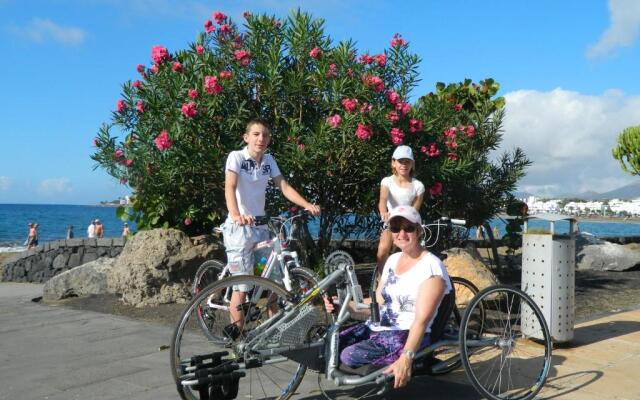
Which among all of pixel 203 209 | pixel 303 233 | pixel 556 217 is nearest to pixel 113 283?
pixel 203 209

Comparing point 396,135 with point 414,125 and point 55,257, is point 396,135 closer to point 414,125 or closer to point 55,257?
point 414,125

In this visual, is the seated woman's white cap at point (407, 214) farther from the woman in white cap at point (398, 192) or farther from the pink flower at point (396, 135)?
the pink flower at point (396, 135)

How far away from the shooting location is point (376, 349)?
3812 millimetres

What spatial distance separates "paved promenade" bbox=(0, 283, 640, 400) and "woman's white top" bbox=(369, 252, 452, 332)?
2.19 ft

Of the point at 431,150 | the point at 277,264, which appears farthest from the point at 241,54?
the point at 277,264

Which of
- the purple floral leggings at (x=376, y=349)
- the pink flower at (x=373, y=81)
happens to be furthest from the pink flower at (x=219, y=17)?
the purple floral leggings at (x=376, y=349)

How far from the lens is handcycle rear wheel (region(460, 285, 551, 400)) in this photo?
4012mm

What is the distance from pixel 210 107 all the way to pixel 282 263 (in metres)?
3.53

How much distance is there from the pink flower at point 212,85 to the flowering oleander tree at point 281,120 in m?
0.02

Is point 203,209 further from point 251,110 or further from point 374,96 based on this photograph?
point 374,96

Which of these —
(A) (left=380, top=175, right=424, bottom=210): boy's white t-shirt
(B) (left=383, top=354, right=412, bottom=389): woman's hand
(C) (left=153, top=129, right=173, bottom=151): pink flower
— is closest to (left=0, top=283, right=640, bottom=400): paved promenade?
(B) (left=383, top=354, right=412, bottom=389): woman's hand

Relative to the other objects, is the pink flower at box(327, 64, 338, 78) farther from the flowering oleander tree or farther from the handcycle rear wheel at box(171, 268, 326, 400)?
the handcycle rear wheel at box(171, 268, 326, 400)

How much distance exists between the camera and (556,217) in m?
5.69

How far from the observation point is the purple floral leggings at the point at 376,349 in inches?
149
